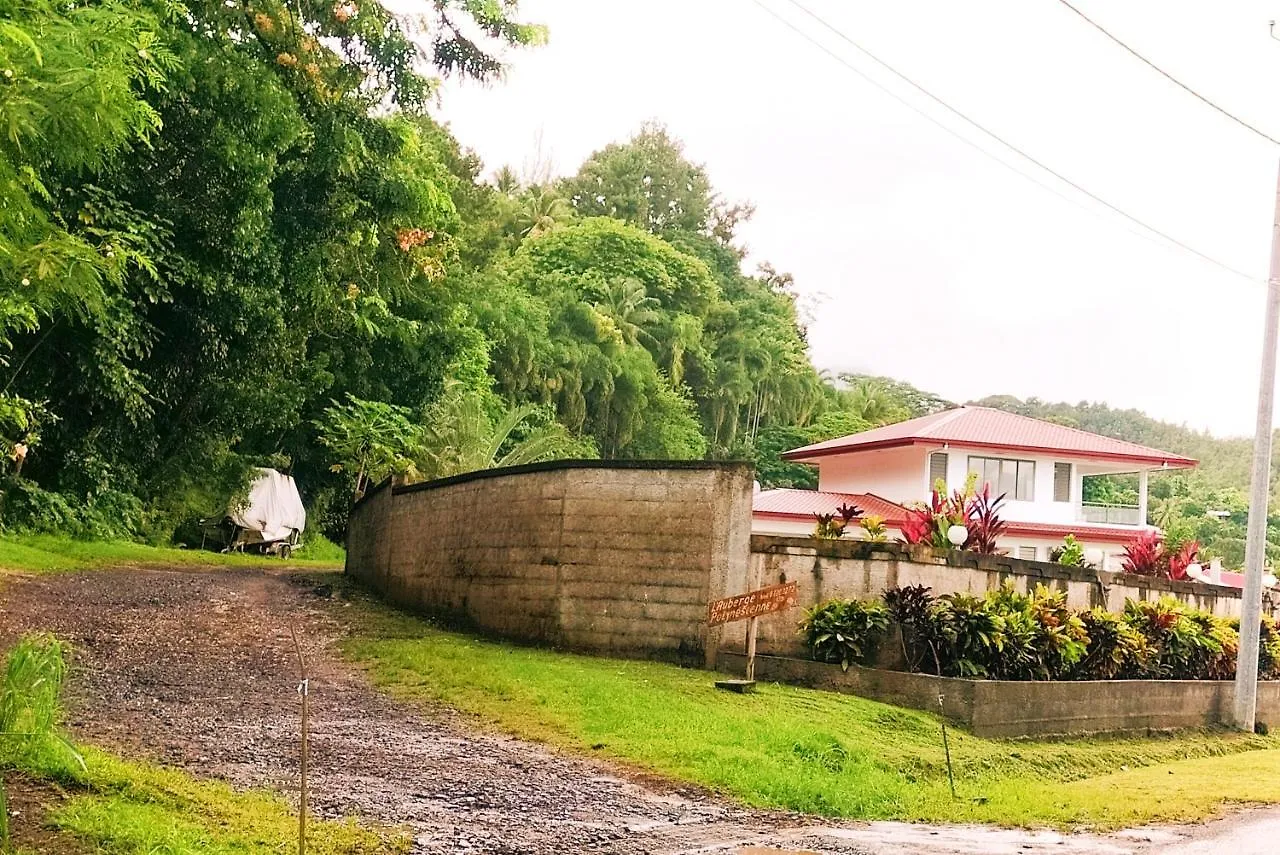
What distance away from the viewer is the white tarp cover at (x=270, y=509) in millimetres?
23750

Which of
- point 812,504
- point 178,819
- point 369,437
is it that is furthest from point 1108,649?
point 812,504

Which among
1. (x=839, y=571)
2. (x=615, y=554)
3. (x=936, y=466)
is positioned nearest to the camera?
(x=615, y=554)

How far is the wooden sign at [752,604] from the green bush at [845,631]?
0.85 meters

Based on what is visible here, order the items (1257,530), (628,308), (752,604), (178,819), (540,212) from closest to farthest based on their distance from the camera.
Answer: (178,819), (752,604), (1257,530), (628,308), (540,212)

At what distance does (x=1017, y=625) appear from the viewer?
1151 centimetres

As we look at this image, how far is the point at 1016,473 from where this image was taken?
3020cm

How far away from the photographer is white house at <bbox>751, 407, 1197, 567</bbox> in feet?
96.6

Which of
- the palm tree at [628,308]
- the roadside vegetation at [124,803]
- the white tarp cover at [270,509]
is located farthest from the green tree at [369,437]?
the roadside vegetation at [124,803]

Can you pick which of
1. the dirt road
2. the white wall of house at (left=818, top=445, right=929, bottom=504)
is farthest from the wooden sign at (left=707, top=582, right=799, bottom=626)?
the white wall of house at (left=818, top=445, right=929, bottom=504)

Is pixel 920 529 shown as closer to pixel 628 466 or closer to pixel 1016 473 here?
pixel 628 466

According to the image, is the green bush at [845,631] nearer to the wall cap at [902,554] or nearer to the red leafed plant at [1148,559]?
the wall cap at [902,554]

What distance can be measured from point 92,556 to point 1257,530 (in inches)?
607

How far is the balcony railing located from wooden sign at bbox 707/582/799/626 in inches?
909

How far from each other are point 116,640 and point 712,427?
3678 cm
